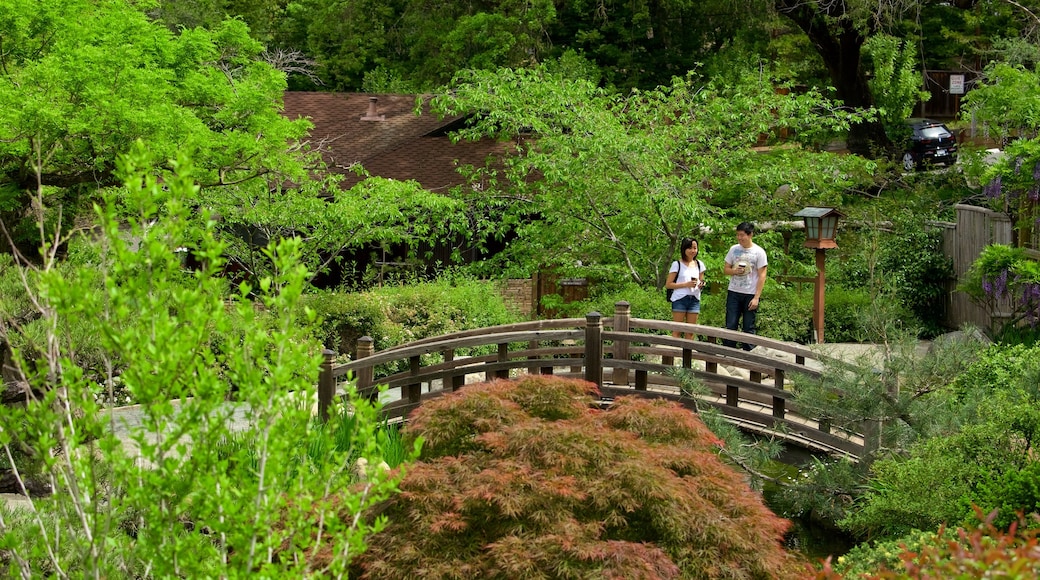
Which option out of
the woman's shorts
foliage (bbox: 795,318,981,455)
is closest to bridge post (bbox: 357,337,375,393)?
the woman's shorts

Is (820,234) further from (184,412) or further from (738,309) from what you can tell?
(184,412)

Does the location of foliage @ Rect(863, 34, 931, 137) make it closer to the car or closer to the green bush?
the car

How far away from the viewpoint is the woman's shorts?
519 inches

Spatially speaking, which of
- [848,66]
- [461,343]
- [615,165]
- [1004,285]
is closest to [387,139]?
[615,165]

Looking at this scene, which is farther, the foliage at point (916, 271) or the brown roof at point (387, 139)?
the brown roof at point (387, 139)

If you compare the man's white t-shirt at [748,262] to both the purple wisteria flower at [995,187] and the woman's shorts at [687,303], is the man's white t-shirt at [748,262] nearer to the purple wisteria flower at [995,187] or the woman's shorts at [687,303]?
the woman's shorts at [687,303]

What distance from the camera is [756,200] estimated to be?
63.4ft

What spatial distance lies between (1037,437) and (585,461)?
2.91 meters

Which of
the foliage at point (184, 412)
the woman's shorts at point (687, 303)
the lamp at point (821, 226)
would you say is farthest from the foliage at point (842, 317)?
the foliage at point (184, 412)

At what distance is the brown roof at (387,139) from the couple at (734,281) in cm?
1009

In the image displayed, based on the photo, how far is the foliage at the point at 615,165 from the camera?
16.7m

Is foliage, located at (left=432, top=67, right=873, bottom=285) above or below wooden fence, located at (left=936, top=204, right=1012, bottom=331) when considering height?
above

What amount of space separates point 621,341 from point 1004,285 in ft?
20.6

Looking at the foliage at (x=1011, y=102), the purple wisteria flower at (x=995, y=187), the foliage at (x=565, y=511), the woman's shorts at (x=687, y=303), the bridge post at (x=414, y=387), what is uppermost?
the foliage at (x=1011, y=102)
